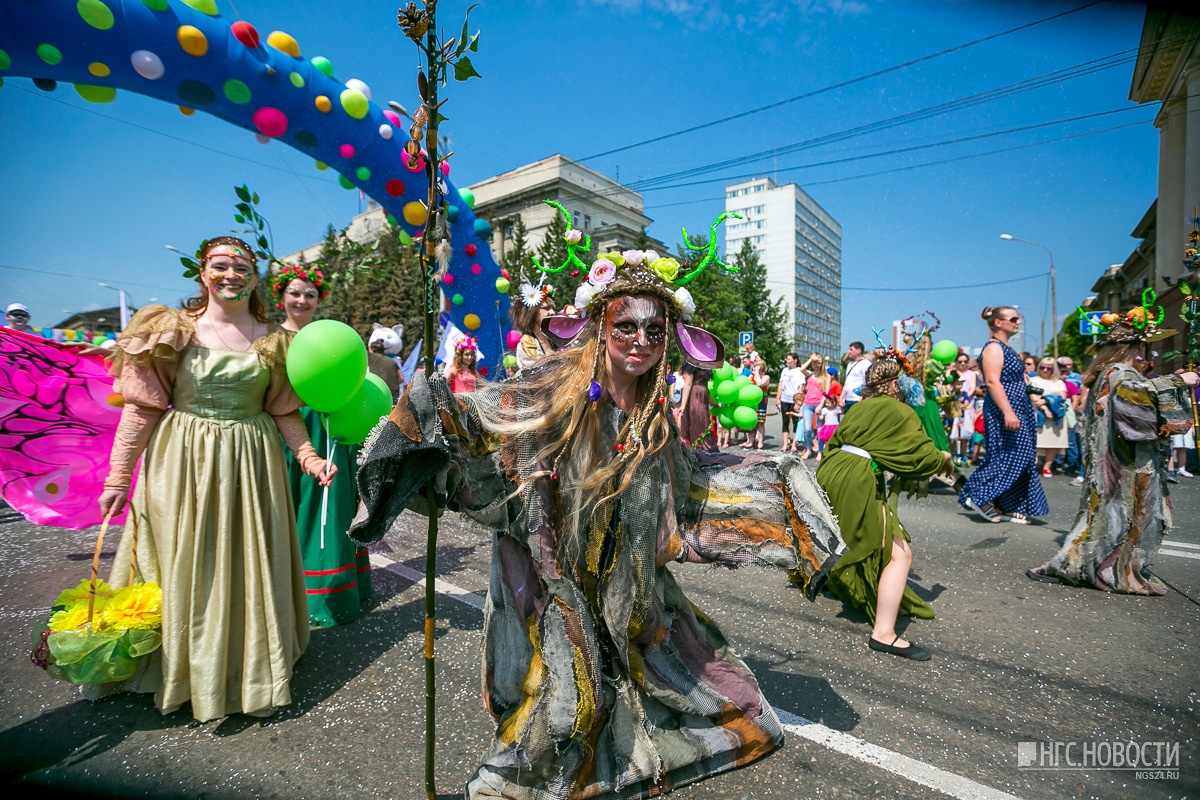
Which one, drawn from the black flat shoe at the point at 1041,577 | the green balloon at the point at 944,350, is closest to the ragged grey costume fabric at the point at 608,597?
the black flat shoe at the point at 1041,577

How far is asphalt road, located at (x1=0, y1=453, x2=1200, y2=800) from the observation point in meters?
2.21

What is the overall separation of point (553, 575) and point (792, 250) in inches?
3566

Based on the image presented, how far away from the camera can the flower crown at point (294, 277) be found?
3812 millimetres

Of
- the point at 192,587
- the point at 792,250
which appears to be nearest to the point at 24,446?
the point at 192,587

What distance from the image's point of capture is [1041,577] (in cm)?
464

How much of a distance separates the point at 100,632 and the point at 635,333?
7.82 feet

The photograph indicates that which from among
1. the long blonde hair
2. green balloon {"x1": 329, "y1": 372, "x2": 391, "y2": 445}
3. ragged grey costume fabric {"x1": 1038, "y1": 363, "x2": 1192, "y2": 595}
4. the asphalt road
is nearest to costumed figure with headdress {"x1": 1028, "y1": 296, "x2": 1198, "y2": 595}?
ragged grey costume fabric {"x1": 1038, "y1": 363, "x2": 1192, "y2": 595}

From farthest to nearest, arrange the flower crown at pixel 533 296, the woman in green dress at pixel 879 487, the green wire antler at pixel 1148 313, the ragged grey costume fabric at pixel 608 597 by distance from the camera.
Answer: the flower crown at pixel 533 296, the green wire antler at pixel 1148 313, the woman in green dress at pixel 879 487, the ragged grey costume fabric at pixel 608 597

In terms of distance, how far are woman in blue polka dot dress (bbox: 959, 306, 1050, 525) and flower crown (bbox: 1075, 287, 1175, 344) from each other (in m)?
0.75

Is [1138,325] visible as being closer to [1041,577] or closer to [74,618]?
[1041,577]

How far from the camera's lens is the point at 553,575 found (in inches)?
79.1

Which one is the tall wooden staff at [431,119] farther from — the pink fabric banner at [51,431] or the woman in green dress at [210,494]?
the pink fabric banner at [51,431]

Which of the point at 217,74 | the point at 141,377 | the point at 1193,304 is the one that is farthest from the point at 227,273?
the point at 1193,304

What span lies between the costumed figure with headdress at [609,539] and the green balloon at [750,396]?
447cm
